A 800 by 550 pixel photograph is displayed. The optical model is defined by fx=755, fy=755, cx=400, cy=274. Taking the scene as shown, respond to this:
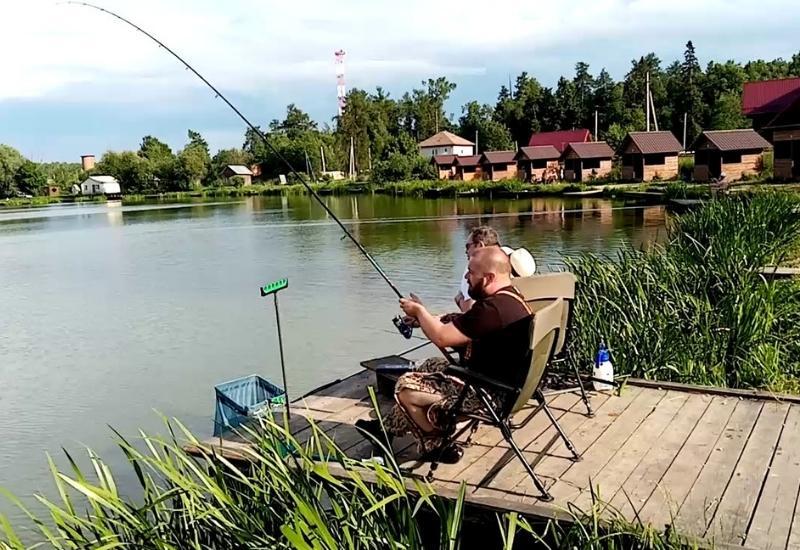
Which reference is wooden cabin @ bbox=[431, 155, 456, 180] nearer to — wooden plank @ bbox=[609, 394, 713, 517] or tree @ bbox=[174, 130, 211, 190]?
tree @ bbox=[174, 130, 211, 190]

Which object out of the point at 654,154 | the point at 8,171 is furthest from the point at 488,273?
the point at 8,171

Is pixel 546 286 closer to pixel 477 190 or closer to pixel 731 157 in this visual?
pixel 731 157

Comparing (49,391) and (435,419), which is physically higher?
(435,419)

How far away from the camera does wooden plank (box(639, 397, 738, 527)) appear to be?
2979mm

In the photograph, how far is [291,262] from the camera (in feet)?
62.2

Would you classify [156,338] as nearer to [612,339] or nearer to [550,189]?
[612,339]

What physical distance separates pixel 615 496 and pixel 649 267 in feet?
12.0

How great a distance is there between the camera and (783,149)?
3131cm

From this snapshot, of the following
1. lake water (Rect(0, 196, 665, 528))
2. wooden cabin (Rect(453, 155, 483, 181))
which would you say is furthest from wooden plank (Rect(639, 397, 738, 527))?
wooden cabin (Rect(453, 155, 483, 181))

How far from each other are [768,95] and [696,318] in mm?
41867

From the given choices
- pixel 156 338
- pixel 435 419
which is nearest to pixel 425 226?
pixel 156 338

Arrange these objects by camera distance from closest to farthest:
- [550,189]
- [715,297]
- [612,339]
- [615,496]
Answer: [615,496]
[612,339]
[715,297]
[550,189]

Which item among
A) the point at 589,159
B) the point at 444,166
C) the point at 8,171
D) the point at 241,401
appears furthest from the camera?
the point at 8,171

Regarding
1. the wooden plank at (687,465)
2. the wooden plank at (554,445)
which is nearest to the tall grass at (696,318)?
the wooden plank at (554,445)
